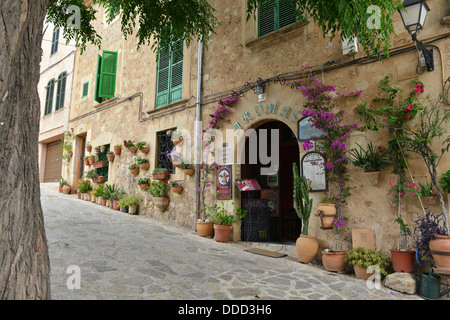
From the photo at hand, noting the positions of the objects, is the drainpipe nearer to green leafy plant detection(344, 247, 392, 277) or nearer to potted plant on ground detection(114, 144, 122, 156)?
potted plant on ground detection(114, 144, 122, 156)

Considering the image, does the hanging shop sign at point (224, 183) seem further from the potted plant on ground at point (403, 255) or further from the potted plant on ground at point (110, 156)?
the potted plant on ground at point (110, 156)

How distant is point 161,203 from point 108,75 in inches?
214

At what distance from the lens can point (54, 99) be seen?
14703 millimetres

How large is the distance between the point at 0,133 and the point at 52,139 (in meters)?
14.4

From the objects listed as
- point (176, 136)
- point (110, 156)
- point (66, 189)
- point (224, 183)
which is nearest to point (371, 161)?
point (224, 183)

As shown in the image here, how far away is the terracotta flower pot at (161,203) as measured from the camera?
825cm

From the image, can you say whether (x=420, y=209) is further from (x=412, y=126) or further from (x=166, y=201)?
(x=166, y=201)

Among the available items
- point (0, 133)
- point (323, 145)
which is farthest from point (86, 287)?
point (323, 145)

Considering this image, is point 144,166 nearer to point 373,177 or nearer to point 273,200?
point 273,200

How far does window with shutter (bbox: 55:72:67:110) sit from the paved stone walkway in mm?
9096

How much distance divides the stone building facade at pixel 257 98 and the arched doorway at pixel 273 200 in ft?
0.08

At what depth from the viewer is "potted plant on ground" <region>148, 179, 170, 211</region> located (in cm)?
827

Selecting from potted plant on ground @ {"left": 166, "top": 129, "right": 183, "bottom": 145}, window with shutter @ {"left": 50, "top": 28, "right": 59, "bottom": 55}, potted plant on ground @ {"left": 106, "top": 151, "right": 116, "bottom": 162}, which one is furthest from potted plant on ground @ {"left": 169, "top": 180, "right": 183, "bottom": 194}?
window with shutter @ {"left": 50, "top": 28, "right": 59, "bottom": 55}

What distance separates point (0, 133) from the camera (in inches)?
82.7
